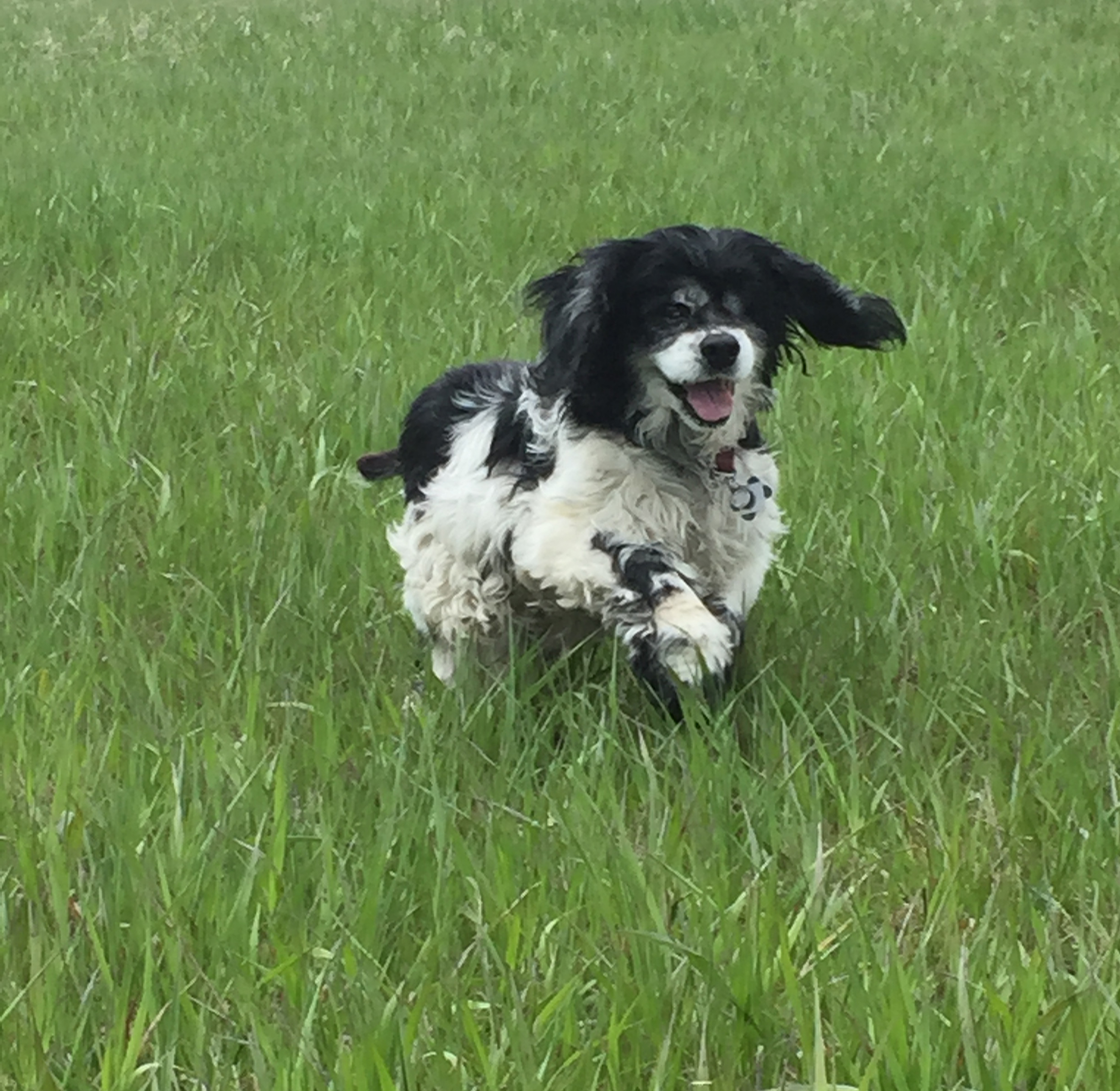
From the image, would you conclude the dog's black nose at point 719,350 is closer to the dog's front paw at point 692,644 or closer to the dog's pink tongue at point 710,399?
the dog's pink tongue at point 710,399

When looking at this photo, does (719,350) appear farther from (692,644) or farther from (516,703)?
(516,703)

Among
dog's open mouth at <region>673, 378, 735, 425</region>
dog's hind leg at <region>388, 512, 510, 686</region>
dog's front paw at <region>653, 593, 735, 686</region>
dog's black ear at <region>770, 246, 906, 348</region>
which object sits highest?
dog's black ear at <region>770, 246, 906, 348</region>

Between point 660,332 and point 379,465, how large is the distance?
98 centimetres

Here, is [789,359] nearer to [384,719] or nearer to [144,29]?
[384,719]

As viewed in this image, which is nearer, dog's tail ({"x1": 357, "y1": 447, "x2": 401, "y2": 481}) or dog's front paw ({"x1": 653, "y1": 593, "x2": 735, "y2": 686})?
dog's front paw ({"x1": 653, "y1": 593, "x2": 735, "y2": 686})

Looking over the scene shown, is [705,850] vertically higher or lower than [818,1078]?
lower

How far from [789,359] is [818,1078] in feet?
6.27

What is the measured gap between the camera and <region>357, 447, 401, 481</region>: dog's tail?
11.7ft

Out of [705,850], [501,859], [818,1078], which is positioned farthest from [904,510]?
[818,1078]

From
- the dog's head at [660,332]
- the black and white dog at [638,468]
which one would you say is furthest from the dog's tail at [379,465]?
the dog's head at [660,332]

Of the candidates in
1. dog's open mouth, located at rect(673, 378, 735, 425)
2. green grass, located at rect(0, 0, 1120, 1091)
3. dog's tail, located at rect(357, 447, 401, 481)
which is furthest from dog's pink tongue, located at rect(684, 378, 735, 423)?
dog's tail, located at rect(357, 447, 401, 481)

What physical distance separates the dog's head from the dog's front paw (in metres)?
0.39

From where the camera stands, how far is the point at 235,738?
258 cm

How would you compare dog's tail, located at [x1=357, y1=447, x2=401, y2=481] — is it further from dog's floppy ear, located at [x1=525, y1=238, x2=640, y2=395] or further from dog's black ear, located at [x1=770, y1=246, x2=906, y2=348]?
dog's black ear, located at [x1=770, y1=246, x2=906, y2=348]
